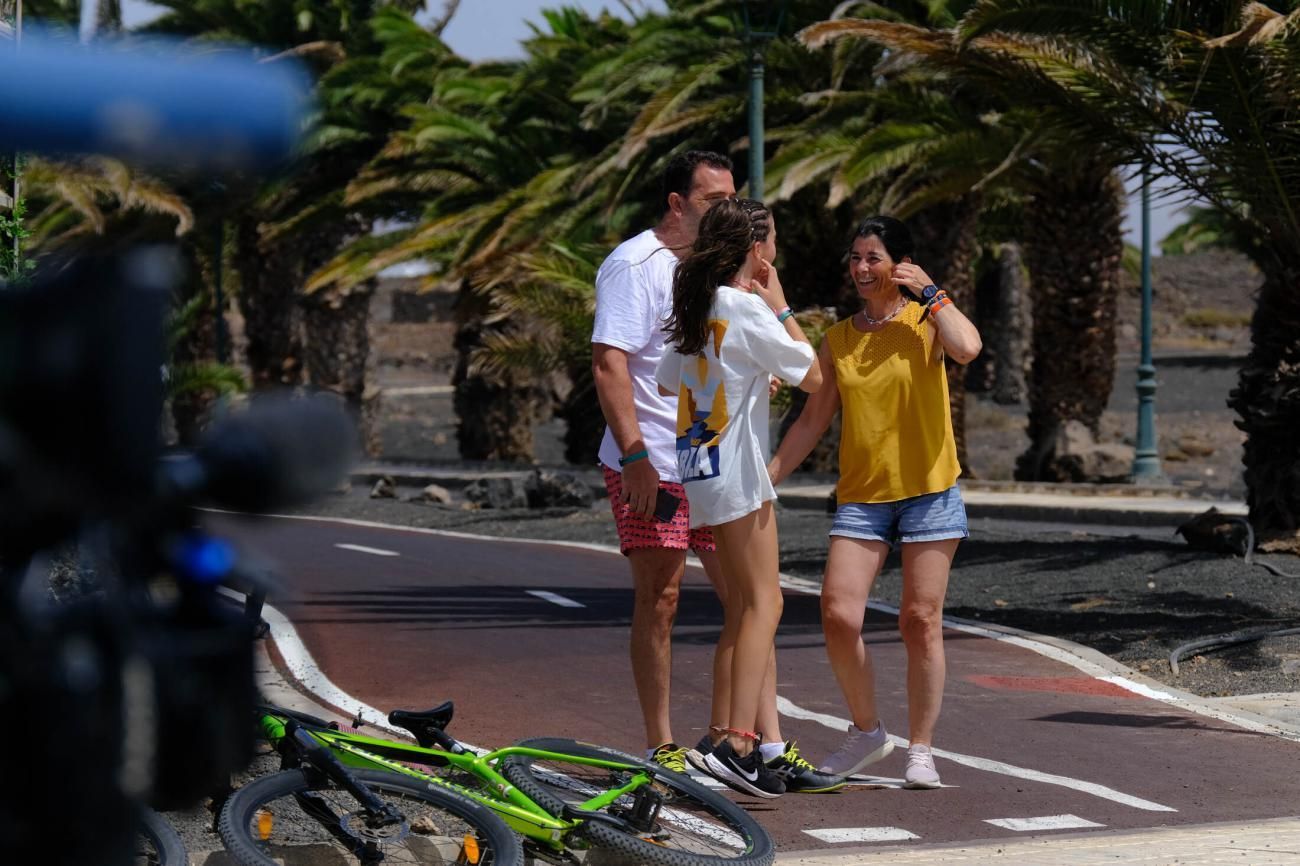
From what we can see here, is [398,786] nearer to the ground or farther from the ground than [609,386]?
nearer to the ground

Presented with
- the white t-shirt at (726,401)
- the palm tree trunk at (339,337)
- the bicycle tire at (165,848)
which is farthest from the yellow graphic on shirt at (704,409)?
the palm tree trunk at (339,337)

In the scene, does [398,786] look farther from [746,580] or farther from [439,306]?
[439,306]

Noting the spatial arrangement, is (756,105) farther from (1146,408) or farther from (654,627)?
(654,627)

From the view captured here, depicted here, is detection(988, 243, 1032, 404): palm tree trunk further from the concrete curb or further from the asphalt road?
the asphalt road

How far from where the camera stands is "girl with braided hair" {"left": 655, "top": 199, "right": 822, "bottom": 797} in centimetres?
584

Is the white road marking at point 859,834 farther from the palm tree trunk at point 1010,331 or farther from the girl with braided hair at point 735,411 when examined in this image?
the palm tree trunk at point 1010,331

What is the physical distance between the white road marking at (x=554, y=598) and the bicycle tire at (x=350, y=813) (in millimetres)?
7491

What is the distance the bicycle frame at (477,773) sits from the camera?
15.4ft

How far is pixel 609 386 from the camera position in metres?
5.81

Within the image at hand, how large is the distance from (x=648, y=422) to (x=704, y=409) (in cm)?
21

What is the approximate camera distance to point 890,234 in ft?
21.2

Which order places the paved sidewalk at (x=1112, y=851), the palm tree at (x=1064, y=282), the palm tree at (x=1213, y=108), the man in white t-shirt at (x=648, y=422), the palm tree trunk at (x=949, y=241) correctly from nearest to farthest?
→ 1. the paved sidewalk at (x=1112, y=851)
2. the man in white t-shirt at (x=648, y=422)
3. the palm tree at (x=1213, y=108)
4. the palm tree at (x=1064, y=282)
5. the palm tree trunk at (x=949, y=241)

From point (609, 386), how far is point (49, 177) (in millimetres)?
4089

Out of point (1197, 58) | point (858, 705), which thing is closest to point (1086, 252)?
point (1197, 58)
